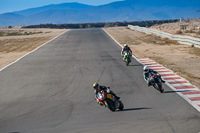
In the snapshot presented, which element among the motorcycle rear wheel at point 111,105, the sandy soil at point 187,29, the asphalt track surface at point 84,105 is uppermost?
the sandy soil at point 187,29

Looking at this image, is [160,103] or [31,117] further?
[160,103]

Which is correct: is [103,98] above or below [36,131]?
above

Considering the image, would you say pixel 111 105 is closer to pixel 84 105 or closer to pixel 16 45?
pixel 84 105

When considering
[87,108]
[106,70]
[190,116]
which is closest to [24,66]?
[106,70]

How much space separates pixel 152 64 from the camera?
17969 millimetres

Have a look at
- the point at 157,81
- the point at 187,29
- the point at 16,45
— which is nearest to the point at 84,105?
the point at 157,81

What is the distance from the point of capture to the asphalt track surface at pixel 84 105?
26.9 ft

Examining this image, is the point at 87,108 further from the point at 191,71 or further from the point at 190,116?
the point at 191,71

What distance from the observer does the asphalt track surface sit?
26.9 feet

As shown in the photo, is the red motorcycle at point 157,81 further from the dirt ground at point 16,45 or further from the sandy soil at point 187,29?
the sandy soil at point 187,29

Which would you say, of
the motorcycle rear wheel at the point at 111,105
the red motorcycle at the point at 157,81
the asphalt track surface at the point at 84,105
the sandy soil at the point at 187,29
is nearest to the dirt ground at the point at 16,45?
the asphalt track surface at the point at 84,105

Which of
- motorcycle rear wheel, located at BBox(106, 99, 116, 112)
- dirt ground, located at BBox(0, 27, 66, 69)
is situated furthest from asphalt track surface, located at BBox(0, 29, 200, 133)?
dirt ground, located at BBox(0, 27, 66, 69)

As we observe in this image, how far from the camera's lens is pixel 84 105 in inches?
400

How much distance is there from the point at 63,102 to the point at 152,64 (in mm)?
8931
